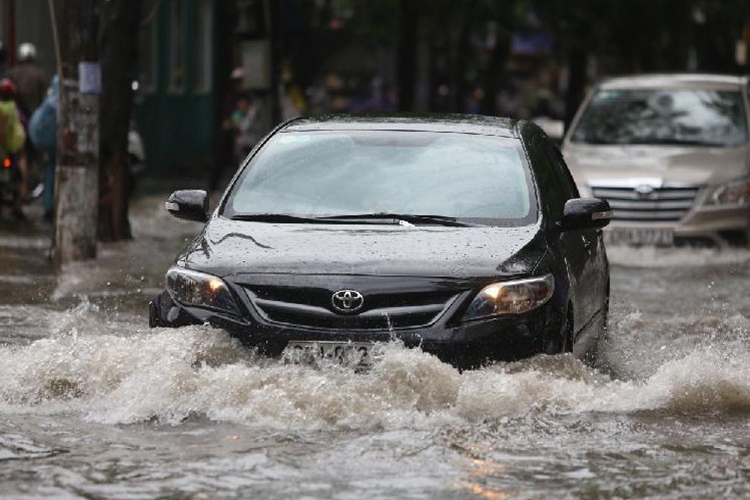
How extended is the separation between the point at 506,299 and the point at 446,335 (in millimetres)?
308

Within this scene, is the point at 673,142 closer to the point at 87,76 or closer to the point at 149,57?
the point at 87,76

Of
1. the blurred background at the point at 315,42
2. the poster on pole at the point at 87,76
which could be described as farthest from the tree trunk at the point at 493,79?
the poster on pole at the point at 87,76

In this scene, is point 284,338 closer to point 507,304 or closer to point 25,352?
point 507,304

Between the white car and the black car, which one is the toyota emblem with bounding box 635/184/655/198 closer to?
the white car

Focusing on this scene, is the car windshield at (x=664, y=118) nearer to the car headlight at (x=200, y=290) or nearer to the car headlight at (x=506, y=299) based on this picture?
the car headlight at (x=506, y=299)

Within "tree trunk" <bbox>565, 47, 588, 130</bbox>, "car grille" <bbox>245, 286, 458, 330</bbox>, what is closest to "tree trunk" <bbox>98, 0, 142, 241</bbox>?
"car grille" <bbox>245, 286, 458, 330</bbox>

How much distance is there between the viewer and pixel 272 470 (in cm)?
762

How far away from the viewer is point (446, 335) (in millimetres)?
8766

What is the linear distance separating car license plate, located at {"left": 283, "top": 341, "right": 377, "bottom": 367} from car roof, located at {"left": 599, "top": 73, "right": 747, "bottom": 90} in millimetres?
11931

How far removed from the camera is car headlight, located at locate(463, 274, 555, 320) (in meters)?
8.82

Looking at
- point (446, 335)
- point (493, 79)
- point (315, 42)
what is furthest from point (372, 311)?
point (315, 42)

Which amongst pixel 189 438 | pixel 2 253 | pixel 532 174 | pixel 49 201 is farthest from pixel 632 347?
pixel 49 201

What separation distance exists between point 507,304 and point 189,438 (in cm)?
148

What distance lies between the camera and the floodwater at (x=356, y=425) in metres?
7.46
